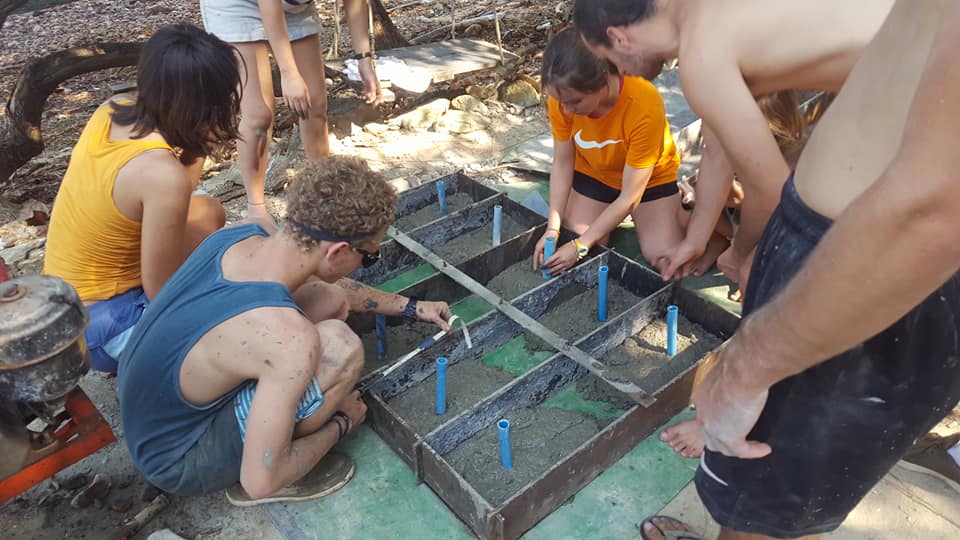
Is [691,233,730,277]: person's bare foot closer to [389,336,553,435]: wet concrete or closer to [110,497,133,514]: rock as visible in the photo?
[389,336,553,435]: wet concrete

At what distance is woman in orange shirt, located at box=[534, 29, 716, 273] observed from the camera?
9.30 ft

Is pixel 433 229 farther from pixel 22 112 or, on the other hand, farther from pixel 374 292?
pixel 22 112

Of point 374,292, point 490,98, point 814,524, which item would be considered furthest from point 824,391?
point 490,98

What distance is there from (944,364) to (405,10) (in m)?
8.99

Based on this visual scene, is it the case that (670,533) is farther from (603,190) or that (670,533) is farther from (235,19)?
(235,19)

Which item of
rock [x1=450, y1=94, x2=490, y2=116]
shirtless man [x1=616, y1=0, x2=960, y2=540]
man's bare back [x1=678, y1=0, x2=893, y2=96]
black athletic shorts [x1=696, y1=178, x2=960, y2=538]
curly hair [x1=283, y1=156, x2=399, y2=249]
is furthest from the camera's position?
rock [x1=450, y1=94, x2=490, y2=116]

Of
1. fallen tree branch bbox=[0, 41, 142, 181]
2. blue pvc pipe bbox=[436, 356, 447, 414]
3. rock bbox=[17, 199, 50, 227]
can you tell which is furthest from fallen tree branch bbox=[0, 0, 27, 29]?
blue pvc pipe bbox=[436, 356, 447, 414]

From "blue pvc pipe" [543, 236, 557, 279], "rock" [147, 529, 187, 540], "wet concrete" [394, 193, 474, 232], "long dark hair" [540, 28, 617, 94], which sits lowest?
"wet concrete" [394, 193, 474, 232]

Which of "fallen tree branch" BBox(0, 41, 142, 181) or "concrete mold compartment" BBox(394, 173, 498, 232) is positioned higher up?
"fallen tree branch" BBox(0, 41, 142, 181)

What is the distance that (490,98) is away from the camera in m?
5.81

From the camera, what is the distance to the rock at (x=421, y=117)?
5277 millimetres

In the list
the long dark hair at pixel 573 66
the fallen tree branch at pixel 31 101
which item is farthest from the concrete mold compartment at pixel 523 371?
the fallen tree branch at pixel 31 101

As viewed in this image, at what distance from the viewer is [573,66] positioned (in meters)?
2.77

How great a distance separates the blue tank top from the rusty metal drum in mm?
193
